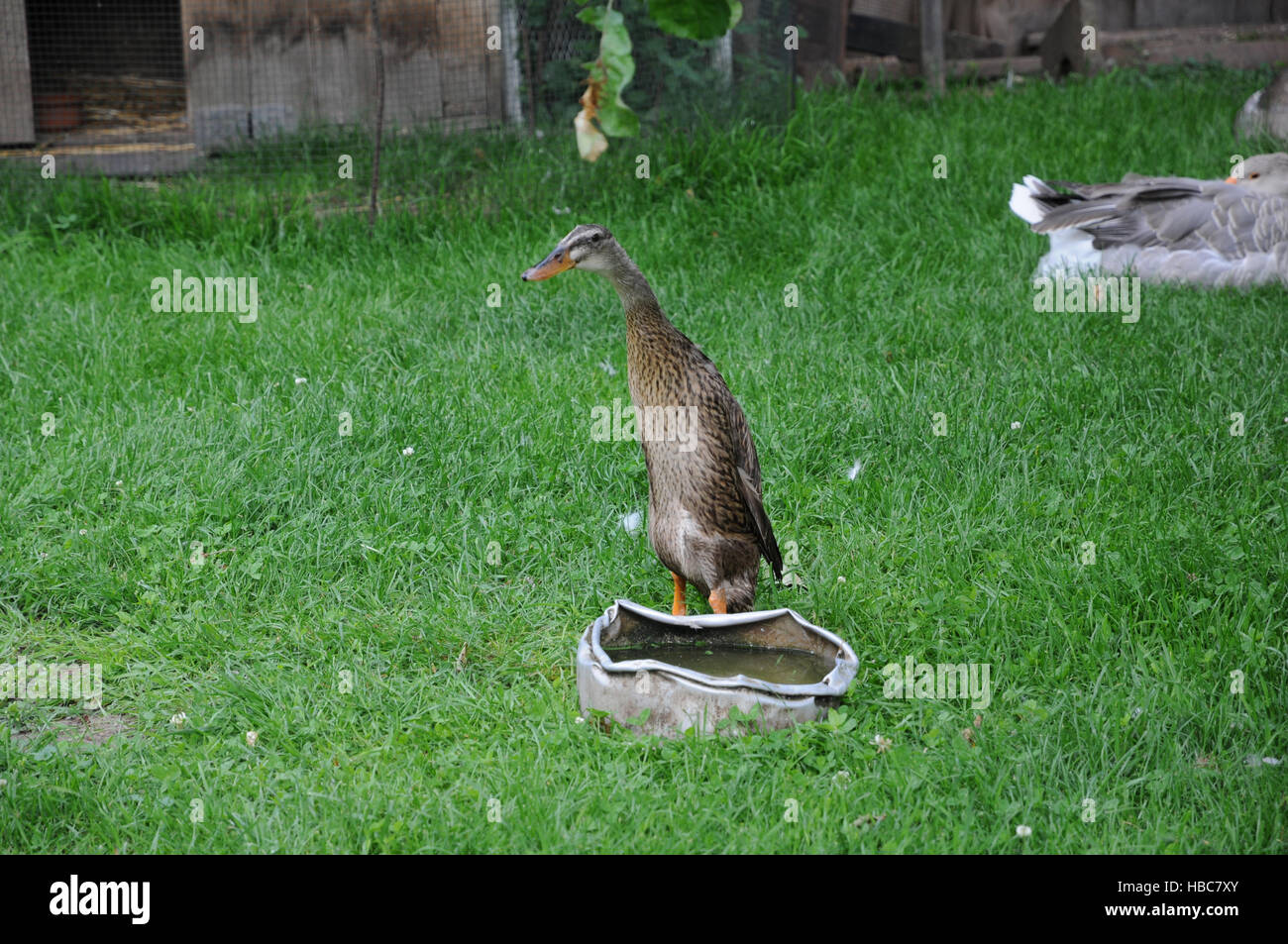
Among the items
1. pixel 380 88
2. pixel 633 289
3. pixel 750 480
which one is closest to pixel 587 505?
pixel 750 480

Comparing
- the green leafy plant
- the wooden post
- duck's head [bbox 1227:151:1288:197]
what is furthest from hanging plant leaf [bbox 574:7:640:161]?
the wooden post

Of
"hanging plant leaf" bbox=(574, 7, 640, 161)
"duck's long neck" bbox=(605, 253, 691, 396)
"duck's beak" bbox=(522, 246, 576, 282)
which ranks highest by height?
"hanging plant leaf" bbox=(574, 7, 640, 161)

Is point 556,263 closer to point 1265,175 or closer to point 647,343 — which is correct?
point 647,343

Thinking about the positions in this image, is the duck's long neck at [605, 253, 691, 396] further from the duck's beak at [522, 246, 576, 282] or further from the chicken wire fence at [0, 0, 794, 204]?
the chicken wire fence at [0, 0, 794, 204]

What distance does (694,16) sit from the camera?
4.71 ft

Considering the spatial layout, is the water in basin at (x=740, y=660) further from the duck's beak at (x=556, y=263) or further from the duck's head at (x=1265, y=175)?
the duck's head at (x=1265, y=175)

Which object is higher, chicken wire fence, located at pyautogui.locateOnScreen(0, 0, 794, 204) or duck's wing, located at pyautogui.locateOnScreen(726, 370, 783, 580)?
chicken wire fence, located at pyautogui.locateOnScreen(0, 0, 794, 204)

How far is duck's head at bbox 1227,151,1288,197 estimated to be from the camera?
6676 millimetres

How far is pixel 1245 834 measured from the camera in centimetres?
273

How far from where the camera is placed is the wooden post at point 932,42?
9312 mm

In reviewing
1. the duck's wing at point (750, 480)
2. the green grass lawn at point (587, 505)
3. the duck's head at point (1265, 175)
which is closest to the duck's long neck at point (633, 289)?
the duck's wing at point (750, 480)

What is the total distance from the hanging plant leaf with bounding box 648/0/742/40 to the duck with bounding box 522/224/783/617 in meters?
2.01

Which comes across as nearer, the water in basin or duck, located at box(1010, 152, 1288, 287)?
the water in basin

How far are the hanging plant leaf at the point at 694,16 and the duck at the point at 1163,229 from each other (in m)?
5.24
